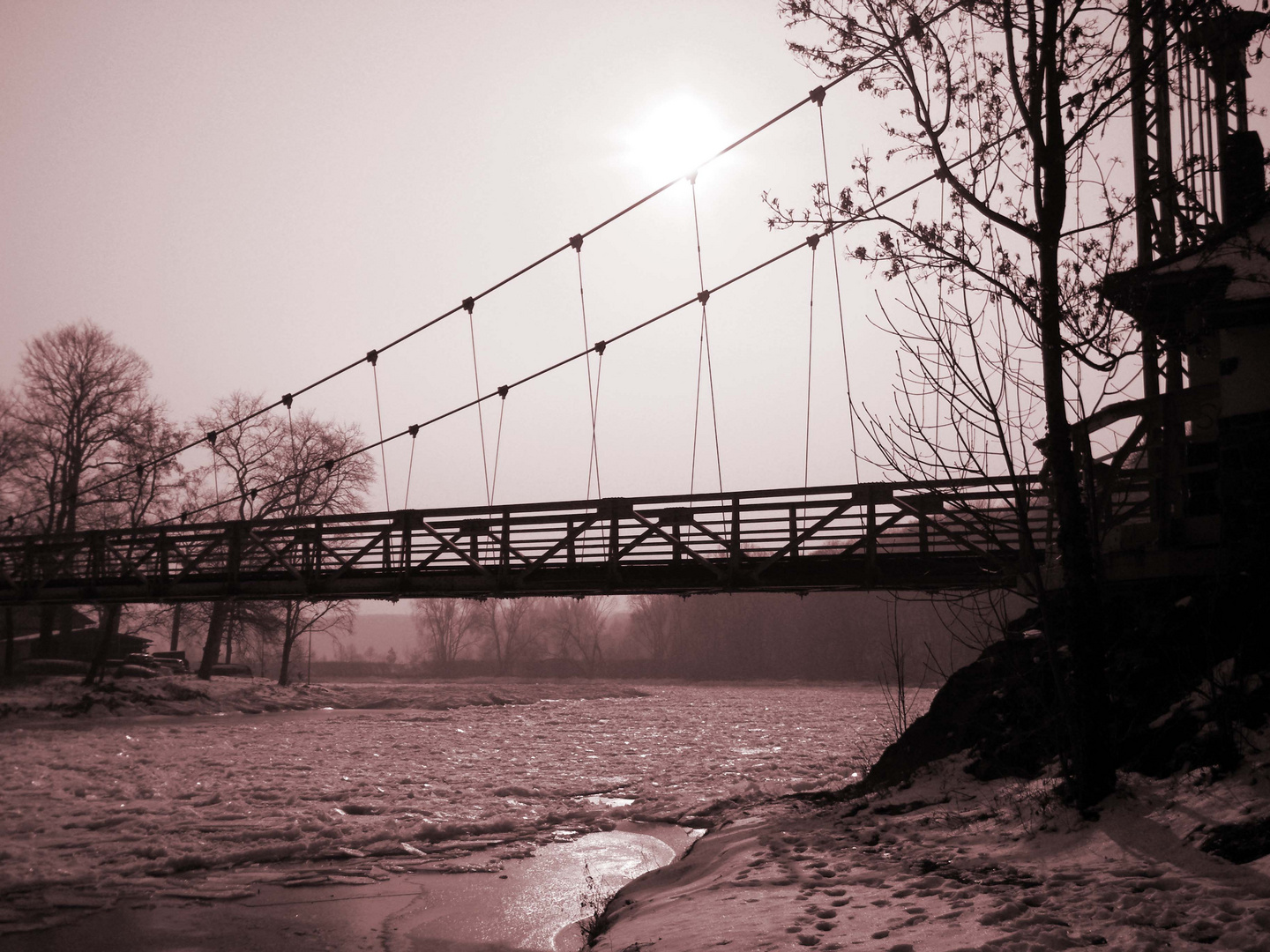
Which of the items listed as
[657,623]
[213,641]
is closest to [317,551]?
[213,641]

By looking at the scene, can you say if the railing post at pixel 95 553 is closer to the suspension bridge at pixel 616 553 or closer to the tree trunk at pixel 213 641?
the suspension bridge at pixel 616 553

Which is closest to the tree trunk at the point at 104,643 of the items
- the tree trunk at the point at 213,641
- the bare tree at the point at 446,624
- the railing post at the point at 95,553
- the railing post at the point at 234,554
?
the tree trunk at the point at 213,641

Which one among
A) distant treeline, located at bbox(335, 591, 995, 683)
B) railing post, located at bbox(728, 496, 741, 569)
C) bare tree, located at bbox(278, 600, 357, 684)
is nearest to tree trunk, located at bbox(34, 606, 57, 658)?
bare tree, located at bbox(278, 600, 357, 684)

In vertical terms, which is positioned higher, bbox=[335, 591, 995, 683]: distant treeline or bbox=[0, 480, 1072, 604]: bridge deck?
bbox=[0, 480, 1072, 604]: bridge deck

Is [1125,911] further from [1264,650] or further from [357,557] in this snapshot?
[357,557]

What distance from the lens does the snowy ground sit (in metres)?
9.83

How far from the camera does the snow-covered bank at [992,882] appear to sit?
4.74 meters

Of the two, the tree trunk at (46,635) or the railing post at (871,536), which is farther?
the tree trunk at (46,635)

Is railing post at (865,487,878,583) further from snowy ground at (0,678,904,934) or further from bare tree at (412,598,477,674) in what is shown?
bare tree at (412,598,477,674)

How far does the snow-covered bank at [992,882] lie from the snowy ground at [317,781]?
12.5ft

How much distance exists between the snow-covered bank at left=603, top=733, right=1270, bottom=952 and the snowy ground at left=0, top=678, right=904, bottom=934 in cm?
380

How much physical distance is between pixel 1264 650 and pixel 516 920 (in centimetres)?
588

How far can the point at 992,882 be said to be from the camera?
5.83 m

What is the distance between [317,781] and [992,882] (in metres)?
11.9
